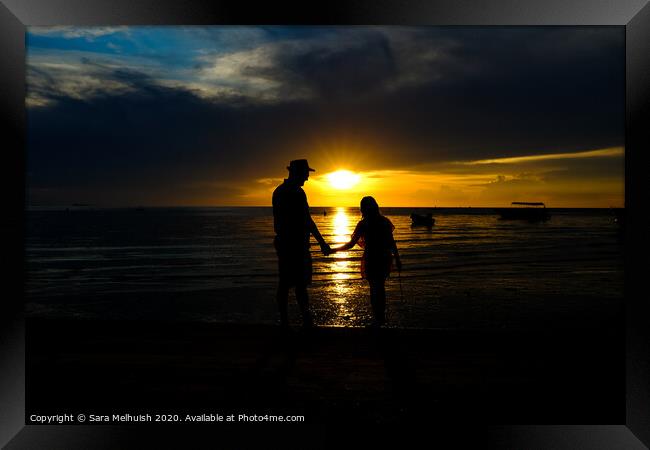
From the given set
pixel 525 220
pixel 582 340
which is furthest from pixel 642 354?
pixel 525 220

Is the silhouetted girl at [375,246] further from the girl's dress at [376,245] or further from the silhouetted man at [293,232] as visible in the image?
the silhouetted man at [293,232]

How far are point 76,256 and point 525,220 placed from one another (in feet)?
210

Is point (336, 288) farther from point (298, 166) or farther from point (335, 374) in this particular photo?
point (335, 374)

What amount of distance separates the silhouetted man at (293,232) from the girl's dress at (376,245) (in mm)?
791

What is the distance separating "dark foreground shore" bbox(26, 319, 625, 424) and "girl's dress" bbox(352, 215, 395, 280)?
836mm

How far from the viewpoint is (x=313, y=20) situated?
4.36 metres

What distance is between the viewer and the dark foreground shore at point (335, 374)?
13.1 ft

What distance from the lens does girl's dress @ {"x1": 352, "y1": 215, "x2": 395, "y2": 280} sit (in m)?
6.48

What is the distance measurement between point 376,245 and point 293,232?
1169 millimetres

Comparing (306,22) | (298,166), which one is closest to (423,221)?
(298,166)

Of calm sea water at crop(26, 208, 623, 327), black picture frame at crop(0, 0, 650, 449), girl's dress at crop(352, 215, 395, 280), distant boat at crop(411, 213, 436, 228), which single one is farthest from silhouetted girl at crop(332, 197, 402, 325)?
distant boat at crop(411, 213, 436, 228)

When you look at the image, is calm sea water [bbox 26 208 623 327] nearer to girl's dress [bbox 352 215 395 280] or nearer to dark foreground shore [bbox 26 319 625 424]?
girl's dress [bbox 352 215 395 280]

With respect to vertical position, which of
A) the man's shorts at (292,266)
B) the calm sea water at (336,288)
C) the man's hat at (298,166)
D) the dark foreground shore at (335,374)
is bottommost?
the calm sea water at (336,288)

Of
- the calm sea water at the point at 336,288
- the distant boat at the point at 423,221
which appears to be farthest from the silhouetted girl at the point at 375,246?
the distant boat at the point at 423,221
